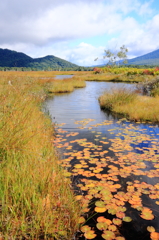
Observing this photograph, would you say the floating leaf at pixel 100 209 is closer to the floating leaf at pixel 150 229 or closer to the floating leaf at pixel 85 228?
the floating leaf at pixel 85 228

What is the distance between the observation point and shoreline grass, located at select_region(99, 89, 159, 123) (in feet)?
33.3

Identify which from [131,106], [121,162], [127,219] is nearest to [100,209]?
[127,219]

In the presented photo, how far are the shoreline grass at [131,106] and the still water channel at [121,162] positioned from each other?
85cm

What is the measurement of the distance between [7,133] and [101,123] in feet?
21.4

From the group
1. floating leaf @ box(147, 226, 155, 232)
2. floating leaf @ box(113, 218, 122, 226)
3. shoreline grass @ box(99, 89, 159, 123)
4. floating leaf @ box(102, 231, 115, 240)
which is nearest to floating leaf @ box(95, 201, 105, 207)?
floating leaf @ box(113, 218, 122, 226)

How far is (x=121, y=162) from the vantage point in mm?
5285

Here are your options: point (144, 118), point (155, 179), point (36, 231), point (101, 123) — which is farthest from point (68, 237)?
point (144, 118)

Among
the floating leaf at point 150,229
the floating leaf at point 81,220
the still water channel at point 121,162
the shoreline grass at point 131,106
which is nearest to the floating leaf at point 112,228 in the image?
the still water channel at point 121,162

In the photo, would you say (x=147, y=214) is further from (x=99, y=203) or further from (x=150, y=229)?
(x=99, y=203)

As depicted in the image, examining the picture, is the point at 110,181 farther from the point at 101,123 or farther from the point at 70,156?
the point at 101,123

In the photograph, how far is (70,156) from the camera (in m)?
5.63

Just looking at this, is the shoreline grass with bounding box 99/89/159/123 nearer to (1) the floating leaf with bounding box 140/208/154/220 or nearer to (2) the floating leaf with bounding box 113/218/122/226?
(1) the floating leaf with bounding box 140/208/154/220

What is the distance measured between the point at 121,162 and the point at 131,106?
6.97 m

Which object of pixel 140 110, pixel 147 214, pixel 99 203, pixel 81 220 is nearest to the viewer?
pixel 81 220
